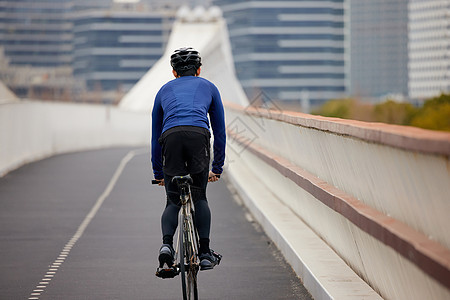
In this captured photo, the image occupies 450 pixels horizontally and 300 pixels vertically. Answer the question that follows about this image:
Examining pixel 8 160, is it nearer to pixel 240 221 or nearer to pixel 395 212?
pixel 240 221

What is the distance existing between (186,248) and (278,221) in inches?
188

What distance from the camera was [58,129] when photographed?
1414 inches

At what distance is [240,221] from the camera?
578 inches

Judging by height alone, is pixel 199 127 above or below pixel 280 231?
above

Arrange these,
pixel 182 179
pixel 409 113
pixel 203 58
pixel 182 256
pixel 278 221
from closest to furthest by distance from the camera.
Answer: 1. pixel 182 256
2. pixel 182 179
3. pixel 278 221
4. pixel 203 58
5. pixel 409 113

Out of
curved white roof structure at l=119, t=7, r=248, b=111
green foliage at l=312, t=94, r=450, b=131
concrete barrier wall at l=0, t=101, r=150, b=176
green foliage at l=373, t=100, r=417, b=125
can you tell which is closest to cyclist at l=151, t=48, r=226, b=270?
concrete barrier wall at l=0, t=101, r=150, b=176

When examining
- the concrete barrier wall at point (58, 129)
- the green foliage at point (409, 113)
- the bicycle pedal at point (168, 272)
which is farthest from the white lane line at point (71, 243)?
the green foliage at point (409, 113)

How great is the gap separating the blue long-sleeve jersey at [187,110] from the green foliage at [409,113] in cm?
12444

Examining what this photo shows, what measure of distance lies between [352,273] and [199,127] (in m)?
1.83

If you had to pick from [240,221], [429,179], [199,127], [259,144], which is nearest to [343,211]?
[199,127]

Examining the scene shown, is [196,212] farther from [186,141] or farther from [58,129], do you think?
[58,129]

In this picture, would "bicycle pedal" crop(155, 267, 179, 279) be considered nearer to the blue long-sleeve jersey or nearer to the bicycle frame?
the bicycle frame

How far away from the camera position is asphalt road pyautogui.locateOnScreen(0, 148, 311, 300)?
929 cm

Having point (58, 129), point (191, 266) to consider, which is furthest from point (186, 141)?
point (58, 129)
